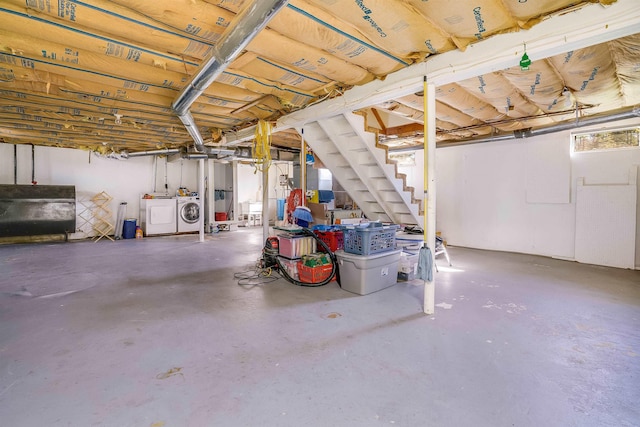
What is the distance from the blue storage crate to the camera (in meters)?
3.57

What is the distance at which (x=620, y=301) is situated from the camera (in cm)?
328

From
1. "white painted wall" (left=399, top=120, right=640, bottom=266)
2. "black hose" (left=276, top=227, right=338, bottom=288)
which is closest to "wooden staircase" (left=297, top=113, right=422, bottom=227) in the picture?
"black hose" (left=276, top=227, right=338, bottom=288)

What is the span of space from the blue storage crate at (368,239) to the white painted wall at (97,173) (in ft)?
26.3

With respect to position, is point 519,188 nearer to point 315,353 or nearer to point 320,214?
point 320,214

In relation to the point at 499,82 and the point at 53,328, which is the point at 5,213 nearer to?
the point at 53,328

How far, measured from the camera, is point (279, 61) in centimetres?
298

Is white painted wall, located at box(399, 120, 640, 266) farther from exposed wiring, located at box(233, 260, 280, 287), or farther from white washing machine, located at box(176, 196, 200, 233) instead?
white washing machine, located at box(176, 196, 200, 233)

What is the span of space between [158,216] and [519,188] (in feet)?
30.0

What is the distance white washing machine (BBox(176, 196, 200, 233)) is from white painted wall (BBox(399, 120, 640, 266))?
21.6 feet

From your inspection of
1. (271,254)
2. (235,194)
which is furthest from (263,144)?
(235,194)

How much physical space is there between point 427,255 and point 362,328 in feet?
3.06

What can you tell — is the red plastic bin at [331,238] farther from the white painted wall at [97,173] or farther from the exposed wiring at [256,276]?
the white painted wall at [97,173]

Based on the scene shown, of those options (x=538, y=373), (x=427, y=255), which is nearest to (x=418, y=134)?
(x=427, y=255)

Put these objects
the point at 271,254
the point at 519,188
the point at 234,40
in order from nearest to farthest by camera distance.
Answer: the point at 234,40, the point at 271,254, the point at 519,188
